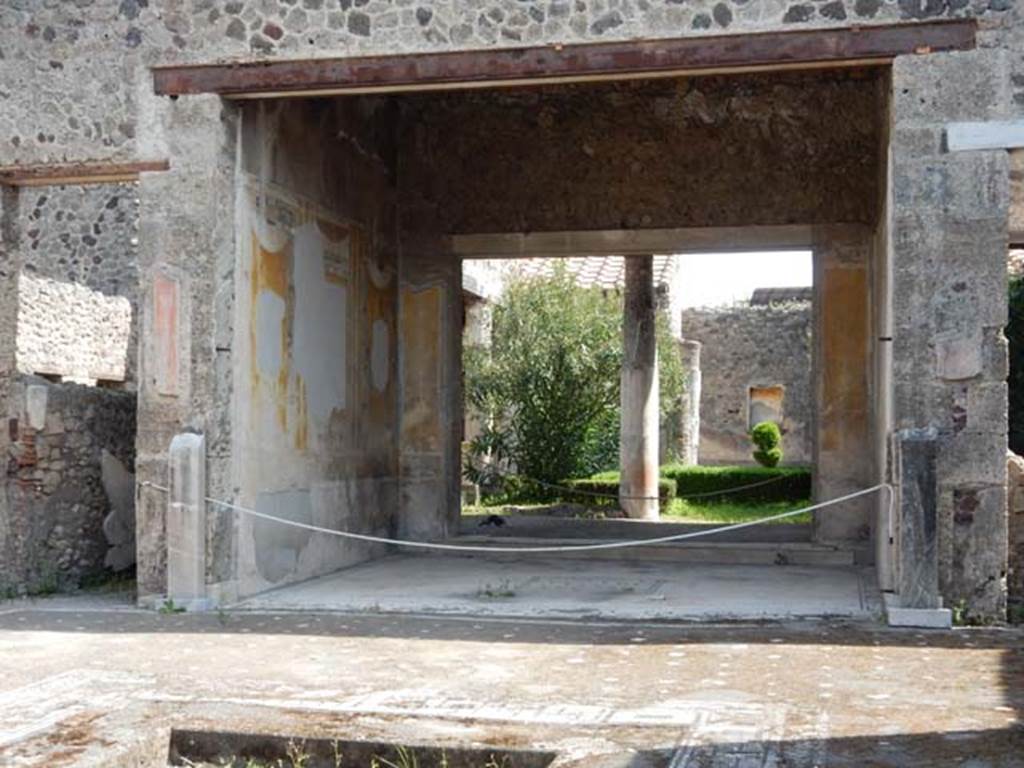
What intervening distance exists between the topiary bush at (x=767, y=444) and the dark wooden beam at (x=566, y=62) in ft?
66.1

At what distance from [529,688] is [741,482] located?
1638 cm

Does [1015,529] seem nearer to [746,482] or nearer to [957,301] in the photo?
[957,301]

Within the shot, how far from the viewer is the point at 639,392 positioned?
18.4 meters

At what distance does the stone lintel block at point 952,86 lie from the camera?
7781mm

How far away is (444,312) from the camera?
1217 centimetres

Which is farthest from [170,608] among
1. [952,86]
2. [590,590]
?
[952,86]

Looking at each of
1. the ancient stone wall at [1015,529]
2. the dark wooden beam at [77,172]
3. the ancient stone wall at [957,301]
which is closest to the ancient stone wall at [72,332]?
the dark wooden beam at [77,172]

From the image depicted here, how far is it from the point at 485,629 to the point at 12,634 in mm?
2602

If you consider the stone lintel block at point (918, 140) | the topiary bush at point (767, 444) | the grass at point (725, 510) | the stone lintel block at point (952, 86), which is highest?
the stone lintel block at point (952, 86)

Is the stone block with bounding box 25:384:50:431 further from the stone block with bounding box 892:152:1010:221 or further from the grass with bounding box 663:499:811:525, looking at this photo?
the grass with bounding box 663:499:811:525

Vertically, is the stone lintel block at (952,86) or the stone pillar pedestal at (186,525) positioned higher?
the stone lintel block at (952,86)

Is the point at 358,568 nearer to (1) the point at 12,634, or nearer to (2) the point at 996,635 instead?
(1) the point at 12,634

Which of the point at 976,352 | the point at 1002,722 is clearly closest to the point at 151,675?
the point at 1002,722

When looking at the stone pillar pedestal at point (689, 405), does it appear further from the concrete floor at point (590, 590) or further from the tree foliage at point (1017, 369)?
the concrete floor at point (590, 590)
